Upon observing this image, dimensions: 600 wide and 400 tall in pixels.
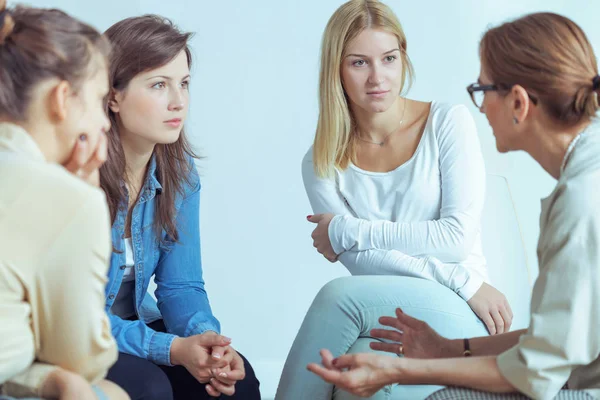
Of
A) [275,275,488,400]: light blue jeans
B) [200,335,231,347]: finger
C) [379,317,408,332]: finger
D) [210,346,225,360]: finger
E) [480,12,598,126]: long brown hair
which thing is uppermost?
[480,12,598,126]: long brown hair

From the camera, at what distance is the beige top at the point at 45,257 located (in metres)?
1.27

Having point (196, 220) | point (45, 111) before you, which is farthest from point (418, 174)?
point (45, 111)

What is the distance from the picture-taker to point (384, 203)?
2432mm

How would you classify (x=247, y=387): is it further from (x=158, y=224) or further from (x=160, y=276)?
(x=158, y=224)

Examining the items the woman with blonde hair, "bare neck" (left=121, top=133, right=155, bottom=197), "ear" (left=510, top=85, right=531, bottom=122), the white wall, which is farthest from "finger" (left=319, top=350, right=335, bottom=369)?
the white wall

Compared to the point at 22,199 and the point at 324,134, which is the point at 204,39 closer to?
the point at 324,134

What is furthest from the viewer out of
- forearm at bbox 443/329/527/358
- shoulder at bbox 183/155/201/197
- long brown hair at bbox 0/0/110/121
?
shoulder at bbox 183/155/201/197

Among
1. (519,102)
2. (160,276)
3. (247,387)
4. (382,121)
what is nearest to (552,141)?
(519,102)

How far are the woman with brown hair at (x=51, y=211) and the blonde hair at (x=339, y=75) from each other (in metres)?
1.09

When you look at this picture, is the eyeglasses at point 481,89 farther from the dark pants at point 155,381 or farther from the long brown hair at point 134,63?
the dark pants at point 155,381

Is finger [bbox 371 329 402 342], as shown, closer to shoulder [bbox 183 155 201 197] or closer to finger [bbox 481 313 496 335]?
finger [bbox 481 313 496 335]

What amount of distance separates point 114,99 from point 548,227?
1.20m

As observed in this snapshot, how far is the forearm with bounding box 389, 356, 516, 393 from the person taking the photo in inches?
60.2

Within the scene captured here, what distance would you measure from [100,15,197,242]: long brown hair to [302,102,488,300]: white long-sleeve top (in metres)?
0.47
